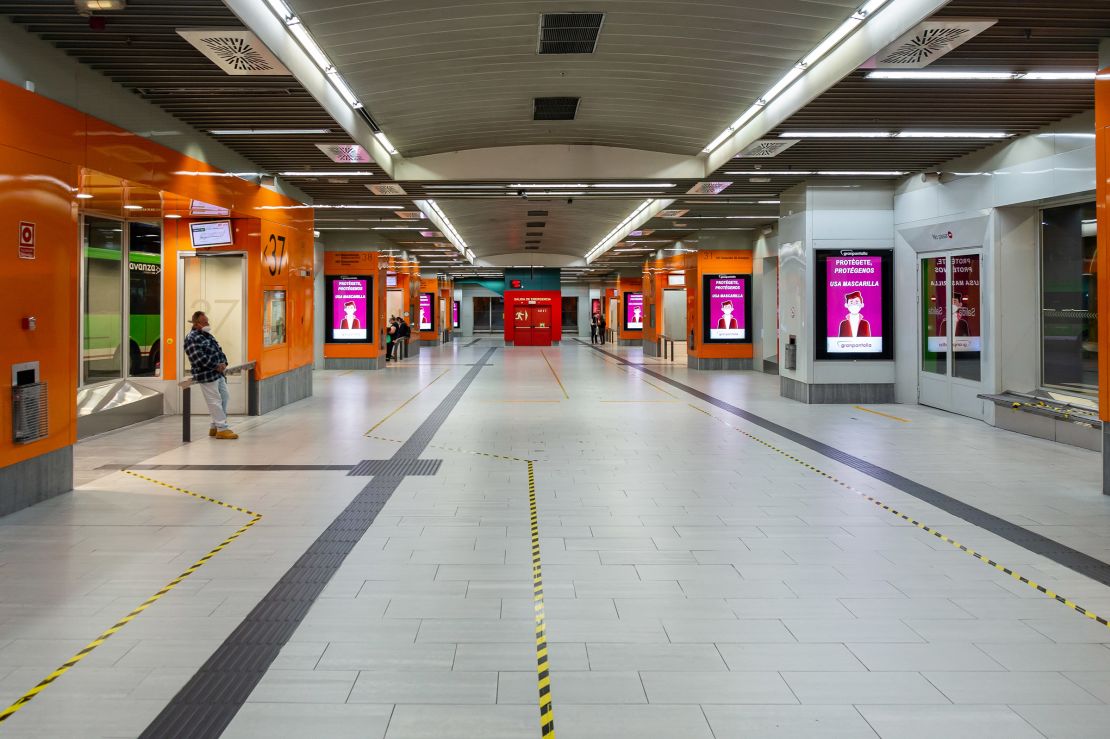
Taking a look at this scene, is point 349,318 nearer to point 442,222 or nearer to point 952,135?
point 442,222

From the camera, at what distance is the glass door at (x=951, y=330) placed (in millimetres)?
11883

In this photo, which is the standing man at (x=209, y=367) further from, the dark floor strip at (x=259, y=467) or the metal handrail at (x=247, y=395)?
the dark floor strip at (x=259, y=467)

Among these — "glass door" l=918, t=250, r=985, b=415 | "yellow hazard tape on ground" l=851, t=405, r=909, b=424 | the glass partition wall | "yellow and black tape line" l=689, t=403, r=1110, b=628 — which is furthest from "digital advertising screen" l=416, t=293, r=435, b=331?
"yellow and black tape line" l=689, t=403, r=1110, b=628

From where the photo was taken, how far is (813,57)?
8461 millimetres

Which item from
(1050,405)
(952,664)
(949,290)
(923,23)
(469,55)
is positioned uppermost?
(469,55)

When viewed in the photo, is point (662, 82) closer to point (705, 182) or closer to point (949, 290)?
point (705, 182)

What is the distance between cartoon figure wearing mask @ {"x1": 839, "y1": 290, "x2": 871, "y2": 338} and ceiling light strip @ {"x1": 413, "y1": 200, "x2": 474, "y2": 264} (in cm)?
832

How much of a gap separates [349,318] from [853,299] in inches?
556

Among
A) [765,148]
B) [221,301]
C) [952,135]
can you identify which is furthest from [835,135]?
[221,301]

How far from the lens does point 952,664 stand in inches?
138

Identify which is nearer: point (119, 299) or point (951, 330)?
point (119, 299)

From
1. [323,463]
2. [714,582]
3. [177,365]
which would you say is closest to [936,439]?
[714,582]

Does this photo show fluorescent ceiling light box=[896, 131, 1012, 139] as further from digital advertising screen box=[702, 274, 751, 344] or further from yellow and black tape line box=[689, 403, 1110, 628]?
digital advertising screen box=[702, 274, 751, 344]

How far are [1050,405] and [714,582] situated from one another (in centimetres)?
743
